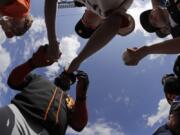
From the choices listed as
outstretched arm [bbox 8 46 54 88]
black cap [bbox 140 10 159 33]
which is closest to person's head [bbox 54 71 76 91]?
outstretched arm [bbox 8 46 54 88]

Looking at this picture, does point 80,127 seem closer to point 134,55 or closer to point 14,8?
point 14,8

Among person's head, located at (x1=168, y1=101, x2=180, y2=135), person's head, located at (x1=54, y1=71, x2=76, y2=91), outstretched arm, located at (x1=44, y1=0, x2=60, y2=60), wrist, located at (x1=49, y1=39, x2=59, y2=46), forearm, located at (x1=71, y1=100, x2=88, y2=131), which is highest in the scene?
outstretched arm, located at (x1=44, y1=0, x2=60, y2=60)

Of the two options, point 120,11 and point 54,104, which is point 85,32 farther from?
point 120,11

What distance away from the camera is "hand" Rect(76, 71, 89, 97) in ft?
15.1

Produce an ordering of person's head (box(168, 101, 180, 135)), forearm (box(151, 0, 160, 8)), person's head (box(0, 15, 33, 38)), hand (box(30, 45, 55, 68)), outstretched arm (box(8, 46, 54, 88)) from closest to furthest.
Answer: person's head (box(168, 101, 180, 135)) → hand (box(30, 45, 55, 68)) → outstretched arm (box(8, 46, 54, 88)) → forearm (box(151, 0, 160, 8)) → person's head (box(0, 15, 33, 38))

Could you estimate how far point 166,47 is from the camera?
3125 mm

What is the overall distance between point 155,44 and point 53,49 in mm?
982

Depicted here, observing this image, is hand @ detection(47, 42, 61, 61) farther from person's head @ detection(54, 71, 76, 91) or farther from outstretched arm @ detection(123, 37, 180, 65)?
outstretched arm @ detection(123, 37, 180, 65)

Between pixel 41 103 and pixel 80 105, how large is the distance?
2.13ft

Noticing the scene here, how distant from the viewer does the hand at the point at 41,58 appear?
3842 mm

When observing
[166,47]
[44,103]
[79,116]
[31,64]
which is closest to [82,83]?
[79,116]

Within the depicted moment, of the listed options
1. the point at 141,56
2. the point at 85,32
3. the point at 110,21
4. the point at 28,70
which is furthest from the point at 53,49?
the point at 85,32

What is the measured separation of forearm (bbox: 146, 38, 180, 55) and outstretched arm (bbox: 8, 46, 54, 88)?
4.15 ft

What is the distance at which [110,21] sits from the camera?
325 cm
